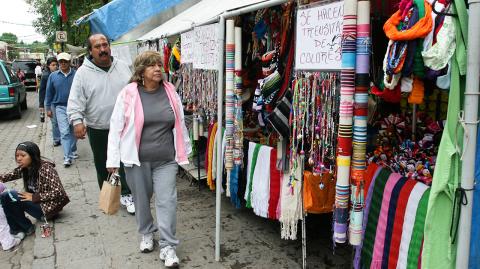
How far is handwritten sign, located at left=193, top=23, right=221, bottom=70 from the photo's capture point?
11.8 ft

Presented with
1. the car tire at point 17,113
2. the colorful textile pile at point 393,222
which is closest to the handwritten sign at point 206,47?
the colorful textile pile at point 393,222

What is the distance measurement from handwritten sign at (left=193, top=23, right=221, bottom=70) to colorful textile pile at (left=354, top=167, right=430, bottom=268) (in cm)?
173

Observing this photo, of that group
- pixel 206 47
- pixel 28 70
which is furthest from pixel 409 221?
pixel 28 70

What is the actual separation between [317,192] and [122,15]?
19.2 feet

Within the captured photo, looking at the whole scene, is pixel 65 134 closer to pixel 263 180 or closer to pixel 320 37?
pixel 263 180

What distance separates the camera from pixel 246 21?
12.6 feet

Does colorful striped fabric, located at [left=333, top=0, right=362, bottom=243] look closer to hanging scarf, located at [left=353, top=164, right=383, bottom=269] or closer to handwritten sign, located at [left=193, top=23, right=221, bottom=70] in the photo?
hanging scarf, located at [left=353, top=164, right=383, bottom=269]

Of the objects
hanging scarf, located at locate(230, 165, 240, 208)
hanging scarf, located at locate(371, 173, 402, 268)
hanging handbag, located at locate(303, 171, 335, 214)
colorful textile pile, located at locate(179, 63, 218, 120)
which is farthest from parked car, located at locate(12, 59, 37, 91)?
hanging scarf, located at locate(371, 173, 402, 268)

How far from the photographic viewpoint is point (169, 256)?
137 inches

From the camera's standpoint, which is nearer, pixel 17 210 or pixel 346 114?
pixel 346 114

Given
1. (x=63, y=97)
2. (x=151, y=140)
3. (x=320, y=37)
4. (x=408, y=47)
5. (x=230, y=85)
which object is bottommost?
(x=151, y=140)

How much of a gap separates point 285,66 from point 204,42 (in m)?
1.06

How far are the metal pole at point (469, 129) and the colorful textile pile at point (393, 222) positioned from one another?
270 mm

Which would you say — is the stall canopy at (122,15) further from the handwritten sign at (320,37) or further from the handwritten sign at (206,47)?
the handwritten sign at (320,37)
